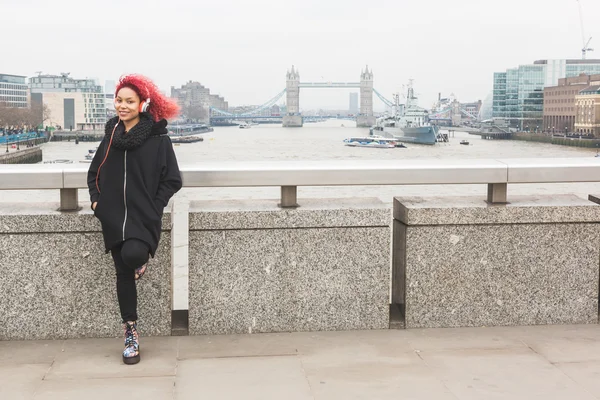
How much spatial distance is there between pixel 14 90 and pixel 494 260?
14622cm

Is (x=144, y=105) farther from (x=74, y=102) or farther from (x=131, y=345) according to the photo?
(x=74, y=102)

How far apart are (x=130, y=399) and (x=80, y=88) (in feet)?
468

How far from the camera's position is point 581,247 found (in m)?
3.06

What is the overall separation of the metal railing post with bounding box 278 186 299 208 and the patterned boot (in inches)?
27.4

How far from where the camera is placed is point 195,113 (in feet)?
461

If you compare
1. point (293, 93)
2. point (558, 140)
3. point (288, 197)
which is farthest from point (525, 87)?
point (288, 197)

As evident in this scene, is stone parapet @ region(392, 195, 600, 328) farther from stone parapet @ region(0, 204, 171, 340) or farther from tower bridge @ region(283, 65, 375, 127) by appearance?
tower bridge @ region(283, 65, 375, 127)

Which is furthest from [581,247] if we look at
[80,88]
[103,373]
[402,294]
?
[80,88]

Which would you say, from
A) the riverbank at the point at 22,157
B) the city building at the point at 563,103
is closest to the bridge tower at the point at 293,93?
the city building at the point at 563,103

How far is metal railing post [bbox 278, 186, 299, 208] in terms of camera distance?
2.89 m

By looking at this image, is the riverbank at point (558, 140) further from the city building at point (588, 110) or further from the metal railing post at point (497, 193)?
the metal railing post at point (497, 193)

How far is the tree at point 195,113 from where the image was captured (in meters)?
139

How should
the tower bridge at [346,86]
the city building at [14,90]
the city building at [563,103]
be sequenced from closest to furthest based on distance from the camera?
the city building at [563,103], the city building at [14,90], the tower bridge at [346,86]

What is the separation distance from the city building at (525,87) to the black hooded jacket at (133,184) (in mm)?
120434
